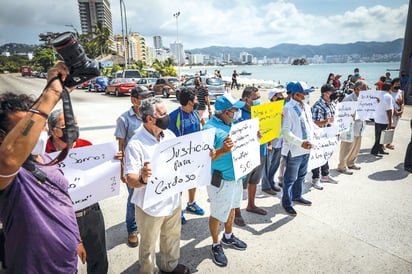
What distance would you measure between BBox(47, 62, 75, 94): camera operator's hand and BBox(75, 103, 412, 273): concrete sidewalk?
99.0 inches

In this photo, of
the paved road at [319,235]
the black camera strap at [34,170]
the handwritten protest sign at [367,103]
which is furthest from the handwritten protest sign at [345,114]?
the black camera strap at [34,170]

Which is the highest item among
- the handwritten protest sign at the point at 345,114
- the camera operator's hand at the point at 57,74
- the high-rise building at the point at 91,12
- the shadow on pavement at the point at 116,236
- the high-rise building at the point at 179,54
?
the high-rise building at the point at 91,12

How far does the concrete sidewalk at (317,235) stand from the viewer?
2971 mm

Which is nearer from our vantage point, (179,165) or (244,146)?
(179,165)

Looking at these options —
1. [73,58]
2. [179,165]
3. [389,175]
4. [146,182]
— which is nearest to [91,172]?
[146,182]

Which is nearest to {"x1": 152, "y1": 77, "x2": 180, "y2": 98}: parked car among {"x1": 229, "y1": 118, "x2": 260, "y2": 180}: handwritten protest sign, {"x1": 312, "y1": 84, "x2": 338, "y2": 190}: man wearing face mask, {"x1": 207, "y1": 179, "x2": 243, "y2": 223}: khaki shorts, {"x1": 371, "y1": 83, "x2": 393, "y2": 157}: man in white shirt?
{"x1": 371, "y1": 83, "x2": 393, "y2": 157}: man in white shirt

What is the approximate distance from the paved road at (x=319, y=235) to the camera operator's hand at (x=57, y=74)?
2.52 m

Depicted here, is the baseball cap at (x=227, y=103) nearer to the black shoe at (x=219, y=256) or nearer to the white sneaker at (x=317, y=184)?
the black shoe at (x=219, y=256)

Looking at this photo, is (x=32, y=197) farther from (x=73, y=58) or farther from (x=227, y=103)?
(x=227, y=103)

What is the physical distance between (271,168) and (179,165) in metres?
2.97

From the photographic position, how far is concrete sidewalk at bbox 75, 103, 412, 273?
117 inches

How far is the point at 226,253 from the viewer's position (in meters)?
3.20

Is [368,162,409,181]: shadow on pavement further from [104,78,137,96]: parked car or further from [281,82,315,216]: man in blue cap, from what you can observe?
[104,78,137,96]: parked car

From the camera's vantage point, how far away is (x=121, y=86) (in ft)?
70.2
